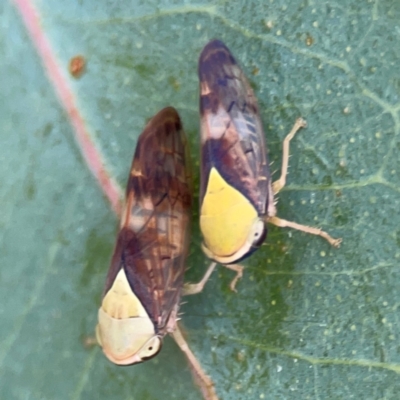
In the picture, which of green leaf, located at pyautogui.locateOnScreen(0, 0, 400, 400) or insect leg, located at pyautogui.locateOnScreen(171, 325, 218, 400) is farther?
insect leg, located at pyautogui.locateOnScreen(171, 325, 218, 400)

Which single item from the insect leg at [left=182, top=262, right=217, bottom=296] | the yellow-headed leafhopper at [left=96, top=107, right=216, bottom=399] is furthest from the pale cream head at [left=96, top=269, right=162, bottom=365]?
the insect leg at [left=182, top=262, right=217, bottom=296]

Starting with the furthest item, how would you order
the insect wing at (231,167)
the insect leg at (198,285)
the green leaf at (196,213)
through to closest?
the insect leg at (198,285)
the insect wing at (231,167)
the green leaf at (196,213)

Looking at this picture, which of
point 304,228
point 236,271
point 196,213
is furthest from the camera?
point 196,213

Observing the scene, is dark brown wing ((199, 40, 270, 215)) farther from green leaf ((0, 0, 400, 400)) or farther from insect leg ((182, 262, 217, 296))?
insect leg ((182, 262, 217, 296))

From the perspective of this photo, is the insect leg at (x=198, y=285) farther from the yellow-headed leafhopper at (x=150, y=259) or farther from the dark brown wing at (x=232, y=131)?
the dark brown wing at (x=232, y=131)

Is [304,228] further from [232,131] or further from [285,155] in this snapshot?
[232,131]

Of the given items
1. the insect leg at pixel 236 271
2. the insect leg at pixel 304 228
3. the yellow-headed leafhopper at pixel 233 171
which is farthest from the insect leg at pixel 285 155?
the insect leg at pixel 236 271

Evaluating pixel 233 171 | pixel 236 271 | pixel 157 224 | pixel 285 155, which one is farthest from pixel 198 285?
pixel 285 155
